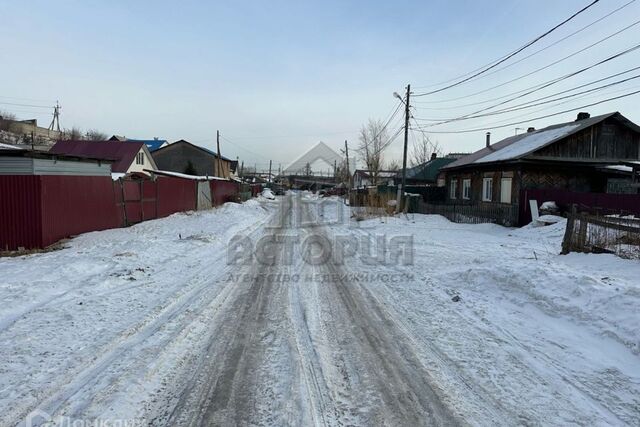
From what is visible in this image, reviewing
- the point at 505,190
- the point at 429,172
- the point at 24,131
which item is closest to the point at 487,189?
the point at 505,190

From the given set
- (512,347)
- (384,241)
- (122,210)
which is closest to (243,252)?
(384,241)

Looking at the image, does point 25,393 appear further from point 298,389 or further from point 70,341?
point 298,389

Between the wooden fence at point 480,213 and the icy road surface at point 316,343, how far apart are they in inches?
442

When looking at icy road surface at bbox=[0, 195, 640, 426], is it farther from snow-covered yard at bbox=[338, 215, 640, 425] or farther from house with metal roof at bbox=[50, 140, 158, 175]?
house with metal roof at bbox=[50, 140, 158, 175]

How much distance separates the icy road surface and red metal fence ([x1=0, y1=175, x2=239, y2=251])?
1621 mm

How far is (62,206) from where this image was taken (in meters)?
12.0

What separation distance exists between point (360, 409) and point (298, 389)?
0.61 meters

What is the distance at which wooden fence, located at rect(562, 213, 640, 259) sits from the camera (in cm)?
870

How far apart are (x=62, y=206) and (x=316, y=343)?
10.5 metres

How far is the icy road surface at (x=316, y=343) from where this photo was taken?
3426mm

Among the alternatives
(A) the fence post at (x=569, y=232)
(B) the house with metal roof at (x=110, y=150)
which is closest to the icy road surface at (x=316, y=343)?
(A) the fence post at (x=569, y=232)

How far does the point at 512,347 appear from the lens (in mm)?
4840

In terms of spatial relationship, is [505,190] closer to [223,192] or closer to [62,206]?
[62,206]

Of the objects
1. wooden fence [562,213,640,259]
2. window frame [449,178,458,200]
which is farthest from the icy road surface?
window frame [449,178,458,200]
